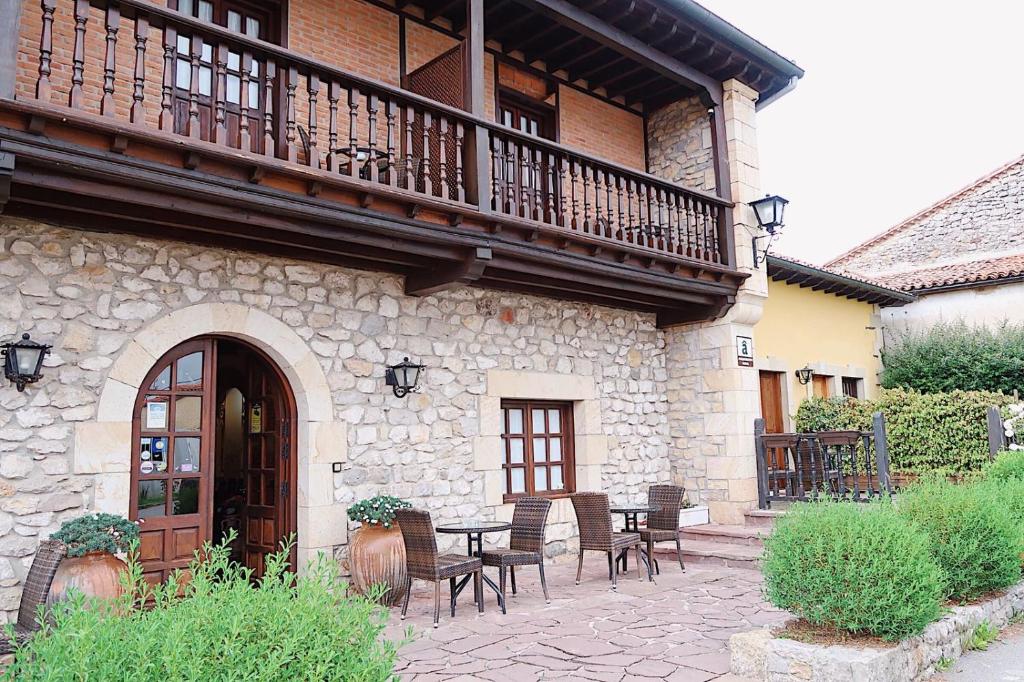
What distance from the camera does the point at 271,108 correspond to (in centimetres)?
575

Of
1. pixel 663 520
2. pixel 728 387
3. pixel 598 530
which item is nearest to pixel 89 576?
pixel 598 530

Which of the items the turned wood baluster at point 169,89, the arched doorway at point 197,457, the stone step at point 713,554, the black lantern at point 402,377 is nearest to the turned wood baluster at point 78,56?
the turned wood baluster at point 169,89

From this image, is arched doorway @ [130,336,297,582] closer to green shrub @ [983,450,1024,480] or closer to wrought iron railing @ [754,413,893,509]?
wrought iron railing @ [754,413,893,509]

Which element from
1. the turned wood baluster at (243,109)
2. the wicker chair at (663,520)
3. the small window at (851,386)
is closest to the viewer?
the turned wood baluster at (243,109)

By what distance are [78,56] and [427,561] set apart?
13.4ft

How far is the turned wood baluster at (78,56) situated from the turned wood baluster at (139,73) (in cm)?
30

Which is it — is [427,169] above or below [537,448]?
above

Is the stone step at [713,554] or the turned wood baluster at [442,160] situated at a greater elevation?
the turned wood baluster at [442,160]

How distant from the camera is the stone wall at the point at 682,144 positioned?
10047mm

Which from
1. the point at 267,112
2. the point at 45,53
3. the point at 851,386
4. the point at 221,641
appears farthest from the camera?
the point at 851,386

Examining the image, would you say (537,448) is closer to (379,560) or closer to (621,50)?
(379,560)

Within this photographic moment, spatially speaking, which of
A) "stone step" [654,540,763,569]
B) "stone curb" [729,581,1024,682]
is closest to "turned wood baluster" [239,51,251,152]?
"stone curb" [729,581,1024,682]

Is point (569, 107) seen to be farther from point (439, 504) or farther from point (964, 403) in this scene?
point (964, 403)

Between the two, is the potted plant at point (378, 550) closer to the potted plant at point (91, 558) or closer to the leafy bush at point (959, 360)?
the potted plant at point (91, 558)
